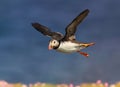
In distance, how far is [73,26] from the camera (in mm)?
17719

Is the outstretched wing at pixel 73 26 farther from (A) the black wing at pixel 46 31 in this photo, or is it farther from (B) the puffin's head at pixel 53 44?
(B) the puffin's head at pixel 53 44

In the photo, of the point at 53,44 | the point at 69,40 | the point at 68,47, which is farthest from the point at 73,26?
the point at 53,44

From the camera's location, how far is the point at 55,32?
18.0 metres

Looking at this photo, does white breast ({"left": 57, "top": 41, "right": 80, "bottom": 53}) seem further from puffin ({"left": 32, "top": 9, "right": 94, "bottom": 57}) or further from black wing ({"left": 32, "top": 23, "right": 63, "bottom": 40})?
black wing ({"left": 32, "top": 23, "right": 63, "bottom": 40})

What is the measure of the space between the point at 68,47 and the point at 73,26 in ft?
2.44

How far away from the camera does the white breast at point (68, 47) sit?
1773cm

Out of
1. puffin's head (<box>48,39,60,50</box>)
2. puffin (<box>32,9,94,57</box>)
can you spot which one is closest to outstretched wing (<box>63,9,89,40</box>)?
puffin (<box>32,9,94,57</box>)

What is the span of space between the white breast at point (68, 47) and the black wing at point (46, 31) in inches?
11.5

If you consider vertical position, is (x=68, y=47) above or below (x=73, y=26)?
below

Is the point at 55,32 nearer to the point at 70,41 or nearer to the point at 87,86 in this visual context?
the point at 70,41

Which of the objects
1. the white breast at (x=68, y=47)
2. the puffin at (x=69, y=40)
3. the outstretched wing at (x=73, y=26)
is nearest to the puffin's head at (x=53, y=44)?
the puffin at (x=69, y=40)

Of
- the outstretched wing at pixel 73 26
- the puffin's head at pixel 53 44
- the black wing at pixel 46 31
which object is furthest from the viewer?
the black wing at pixel 46 31

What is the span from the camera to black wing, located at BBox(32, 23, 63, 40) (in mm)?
17922

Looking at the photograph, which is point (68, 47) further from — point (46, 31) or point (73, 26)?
point (46, 31)
